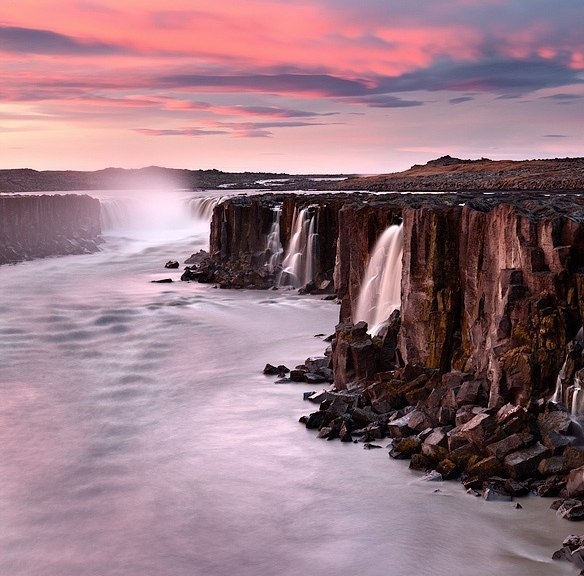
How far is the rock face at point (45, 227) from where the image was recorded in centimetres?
6444

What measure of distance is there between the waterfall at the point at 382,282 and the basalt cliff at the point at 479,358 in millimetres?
1809

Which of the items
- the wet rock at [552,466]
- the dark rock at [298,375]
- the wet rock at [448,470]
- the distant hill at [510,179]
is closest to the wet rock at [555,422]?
the wet rock at [552,466]

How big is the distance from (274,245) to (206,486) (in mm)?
31194

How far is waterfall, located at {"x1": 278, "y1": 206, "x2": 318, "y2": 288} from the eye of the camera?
142ft

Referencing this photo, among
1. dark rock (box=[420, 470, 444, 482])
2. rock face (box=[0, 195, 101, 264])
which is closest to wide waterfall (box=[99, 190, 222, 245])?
rock face (box=[0, 195, 101, 264])

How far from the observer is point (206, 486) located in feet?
53.8

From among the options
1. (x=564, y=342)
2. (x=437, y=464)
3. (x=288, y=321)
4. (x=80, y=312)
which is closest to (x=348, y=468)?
(x=437, y=464)

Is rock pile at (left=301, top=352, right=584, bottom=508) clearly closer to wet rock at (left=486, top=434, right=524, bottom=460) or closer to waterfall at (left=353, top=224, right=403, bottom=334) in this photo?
wet rock at (left=486, top=434, right=524, bottom=460)

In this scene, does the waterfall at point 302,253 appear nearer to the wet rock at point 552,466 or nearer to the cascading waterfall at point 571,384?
the cascading waterfall at point 571,384

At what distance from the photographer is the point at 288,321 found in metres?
34.2

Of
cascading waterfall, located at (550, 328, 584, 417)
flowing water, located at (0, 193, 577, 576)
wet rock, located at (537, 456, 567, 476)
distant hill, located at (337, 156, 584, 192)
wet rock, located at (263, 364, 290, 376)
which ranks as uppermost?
distant hill, located at (337, 156, 584, 192)

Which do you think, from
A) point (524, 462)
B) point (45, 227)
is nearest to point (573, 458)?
point (524, 462)

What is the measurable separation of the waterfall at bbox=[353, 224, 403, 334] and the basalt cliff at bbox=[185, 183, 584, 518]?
1809mm

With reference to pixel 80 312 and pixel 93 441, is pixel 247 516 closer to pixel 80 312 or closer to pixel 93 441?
pixel 93 441
